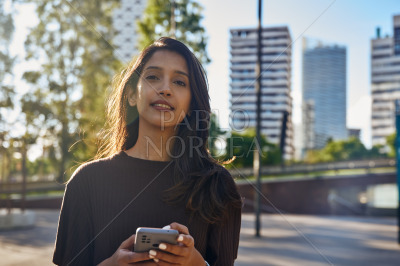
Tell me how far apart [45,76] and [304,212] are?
56.9 feet

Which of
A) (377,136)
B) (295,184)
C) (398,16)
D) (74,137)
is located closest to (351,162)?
(295,184)

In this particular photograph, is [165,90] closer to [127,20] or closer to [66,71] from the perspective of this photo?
[66,71]

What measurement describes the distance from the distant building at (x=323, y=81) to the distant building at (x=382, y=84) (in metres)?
46.7

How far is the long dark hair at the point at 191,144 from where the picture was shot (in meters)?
1.69

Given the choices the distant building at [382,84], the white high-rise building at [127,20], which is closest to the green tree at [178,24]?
the white high-rise building at [127,20]

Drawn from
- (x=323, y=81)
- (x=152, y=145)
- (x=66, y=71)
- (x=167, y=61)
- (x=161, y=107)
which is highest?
(x=323, y=81)

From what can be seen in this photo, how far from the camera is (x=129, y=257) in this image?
54.9 inches

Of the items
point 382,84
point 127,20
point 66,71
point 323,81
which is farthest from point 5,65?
point 323,81

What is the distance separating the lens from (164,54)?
1.87 m

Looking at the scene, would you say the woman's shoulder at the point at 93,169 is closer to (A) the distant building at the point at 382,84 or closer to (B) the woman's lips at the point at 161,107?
(B) the woman's lips at the point at 161,107

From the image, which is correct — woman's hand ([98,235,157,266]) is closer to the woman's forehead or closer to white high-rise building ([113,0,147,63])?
the woman's forehead

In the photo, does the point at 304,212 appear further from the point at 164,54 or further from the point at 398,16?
the point at 398,16

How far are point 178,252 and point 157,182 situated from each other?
1.23ft

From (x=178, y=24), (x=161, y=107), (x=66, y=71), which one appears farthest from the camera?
(x=66, y=71)
